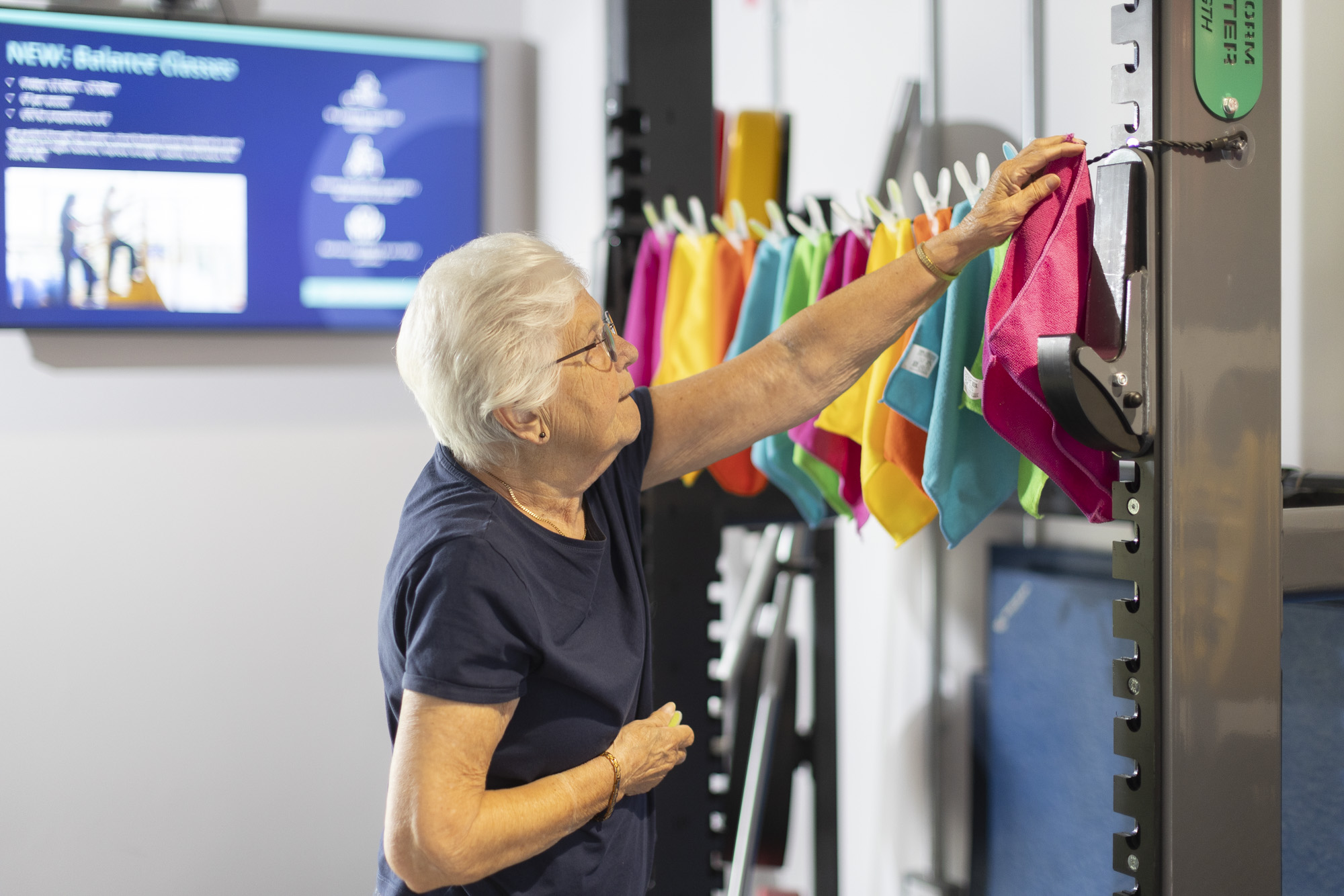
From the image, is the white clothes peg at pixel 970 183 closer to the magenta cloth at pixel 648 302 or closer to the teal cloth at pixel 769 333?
the teal cloth at pixel 769 333

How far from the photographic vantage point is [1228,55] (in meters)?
0.94

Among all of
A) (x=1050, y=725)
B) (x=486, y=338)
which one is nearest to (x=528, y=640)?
(x=486, y=338)

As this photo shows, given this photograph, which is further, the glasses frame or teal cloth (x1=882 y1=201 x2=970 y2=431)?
teal cloth (x1=882 y1=201 x2=970 y2=431)

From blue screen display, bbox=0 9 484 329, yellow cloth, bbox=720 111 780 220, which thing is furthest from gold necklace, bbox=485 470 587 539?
blue screen display, bbox=0 9 484 329

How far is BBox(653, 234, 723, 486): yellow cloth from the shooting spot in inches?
62.7

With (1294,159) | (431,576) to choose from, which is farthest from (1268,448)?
(431,576)

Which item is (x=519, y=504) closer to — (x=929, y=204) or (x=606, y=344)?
(x=606, y=344)

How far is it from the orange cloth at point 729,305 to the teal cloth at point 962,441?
0.41 m

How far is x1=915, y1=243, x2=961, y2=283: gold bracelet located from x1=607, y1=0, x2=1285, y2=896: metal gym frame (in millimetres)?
198

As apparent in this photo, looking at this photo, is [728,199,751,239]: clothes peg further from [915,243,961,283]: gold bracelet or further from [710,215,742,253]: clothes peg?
[915,243,961,283]: gold bracelet

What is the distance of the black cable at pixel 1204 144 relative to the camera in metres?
0.92

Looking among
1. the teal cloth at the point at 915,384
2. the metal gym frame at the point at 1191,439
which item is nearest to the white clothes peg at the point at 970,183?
the teal cloth at the point at 915,384

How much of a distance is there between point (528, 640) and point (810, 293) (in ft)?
2.35

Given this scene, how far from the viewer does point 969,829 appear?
1.92 m
